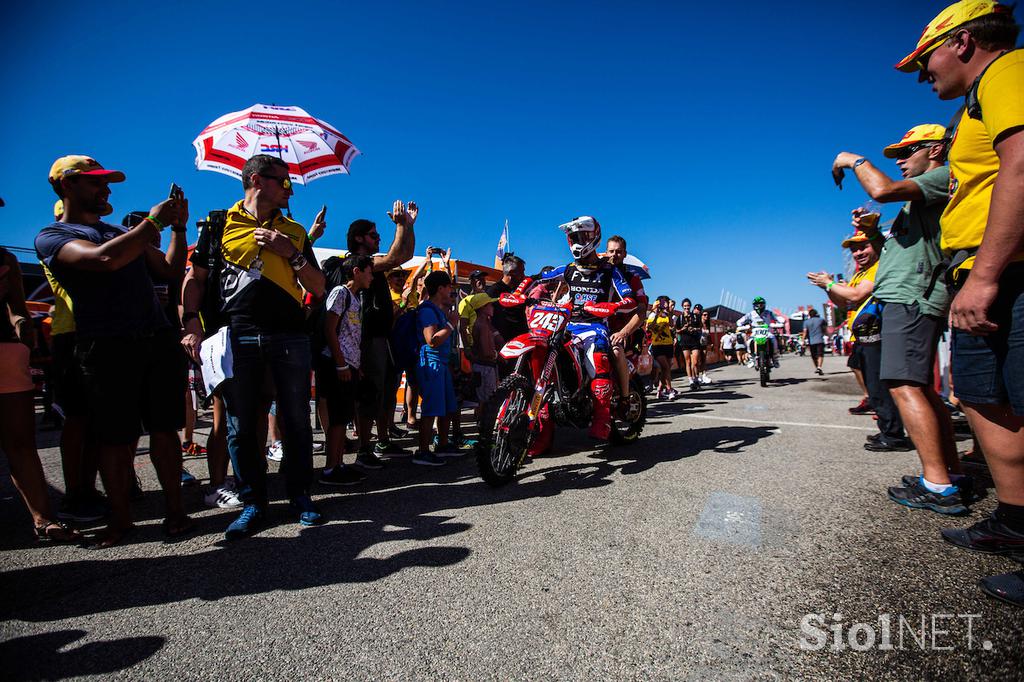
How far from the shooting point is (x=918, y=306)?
9.55ft

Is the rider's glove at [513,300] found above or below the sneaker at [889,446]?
above

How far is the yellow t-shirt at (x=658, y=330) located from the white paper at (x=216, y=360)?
28.5ft

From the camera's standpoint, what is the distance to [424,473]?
13.9 ft

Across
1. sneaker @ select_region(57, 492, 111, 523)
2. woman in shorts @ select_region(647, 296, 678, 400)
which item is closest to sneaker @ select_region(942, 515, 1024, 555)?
sneaker @ select_region(57, 492, 111, 523)

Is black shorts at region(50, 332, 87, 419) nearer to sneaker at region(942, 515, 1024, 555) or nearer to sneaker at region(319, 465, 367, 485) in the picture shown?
sneaker at region(319, 465, 367, 485)

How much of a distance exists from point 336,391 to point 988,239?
408 centimetres

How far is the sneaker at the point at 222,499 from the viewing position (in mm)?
3443

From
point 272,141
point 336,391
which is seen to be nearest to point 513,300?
point 336,391

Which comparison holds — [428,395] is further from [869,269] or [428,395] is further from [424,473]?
[869,269]

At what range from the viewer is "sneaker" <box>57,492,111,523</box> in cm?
336

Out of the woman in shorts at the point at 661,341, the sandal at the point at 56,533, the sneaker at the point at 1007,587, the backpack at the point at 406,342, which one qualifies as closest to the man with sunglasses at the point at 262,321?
the sandal at the point at 56,533

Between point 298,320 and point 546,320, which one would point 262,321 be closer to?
point 298,320

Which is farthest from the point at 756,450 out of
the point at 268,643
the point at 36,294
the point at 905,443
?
the point at 36,294

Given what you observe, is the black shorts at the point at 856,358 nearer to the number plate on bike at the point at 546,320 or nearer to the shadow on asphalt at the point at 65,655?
the number plate on bike at the point at 546,320
